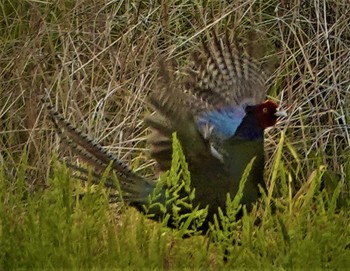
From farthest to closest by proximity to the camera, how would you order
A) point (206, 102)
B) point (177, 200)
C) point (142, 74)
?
point (142, 74), point (206, 102), point (177, 200)

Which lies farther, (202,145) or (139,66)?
(139,66)

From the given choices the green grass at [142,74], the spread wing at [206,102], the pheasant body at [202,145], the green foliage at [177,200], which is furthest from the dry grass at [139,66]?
the green foliage at [177,200]

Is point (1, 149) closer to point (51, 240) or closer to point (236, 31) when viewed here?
point (236, 31)

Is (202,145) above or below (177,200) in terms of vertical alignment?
Answer: above

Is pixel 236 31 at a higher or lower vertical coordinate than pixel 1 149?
higher

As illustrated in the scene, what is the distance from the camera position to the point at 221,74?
5047 mm

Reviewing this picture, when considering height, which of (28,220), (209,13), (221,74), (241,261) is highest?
(209,13)

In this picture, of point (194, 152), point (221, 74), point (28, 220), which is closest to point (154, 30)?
point (221, 74)

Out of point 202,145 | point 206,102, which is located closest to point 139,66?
point 206,102

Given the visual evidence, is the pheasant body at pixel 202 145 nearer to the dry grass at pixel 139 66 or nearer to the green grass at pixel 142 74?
the green grass at pixel 142 74

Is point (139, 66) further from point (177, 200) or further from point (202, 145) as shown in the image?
point (177, 200)

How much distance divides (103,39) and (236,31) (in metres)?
0.70

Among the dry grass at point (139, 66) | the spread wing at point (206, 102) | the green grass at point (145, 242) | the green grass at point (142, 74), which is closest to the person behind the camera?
the green grass at point (145, 242)

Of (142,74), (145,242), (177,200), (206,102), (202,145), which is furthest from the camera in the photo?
(142,74)
